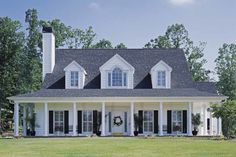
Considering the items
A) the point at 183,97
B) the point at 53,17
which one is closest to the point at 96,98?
the point at 183,97

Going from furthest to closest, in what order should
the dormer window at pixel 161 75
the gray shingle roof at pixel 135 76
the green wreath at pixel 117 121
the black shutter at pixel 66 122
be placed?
the dormer window at pixel 161 75
the green wreath at pixel 117 121
the black shutter at pixel 66 122
the gray shingle roof at pixel 135 76

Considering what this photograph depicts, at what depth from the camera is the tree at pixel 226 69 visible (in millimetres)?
63897

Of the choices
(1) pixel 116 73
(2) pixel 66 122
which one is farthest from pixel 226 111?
(2) pixel 66 122

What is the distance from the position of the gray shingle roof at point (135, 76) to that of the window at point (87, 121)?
5.66 ft

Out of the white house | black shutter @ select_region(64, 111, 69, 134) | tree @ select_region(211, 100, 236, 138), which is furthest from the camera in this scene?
black shutter @ select_region(64, 111, 69, 134)

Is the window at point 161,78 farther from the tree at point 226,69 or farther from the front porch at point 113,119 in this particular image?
the tree at point 226,69

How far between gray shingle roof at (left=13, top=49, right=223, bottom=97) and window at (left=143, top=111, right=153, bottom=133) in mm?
1711

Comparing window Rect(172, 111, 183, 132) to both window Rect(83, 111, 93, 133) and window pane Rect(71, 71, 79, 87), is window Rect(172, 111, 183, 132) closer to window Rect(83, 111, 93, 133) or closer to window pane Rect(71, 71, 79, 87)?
window Rect(83, 111, 93, 133)

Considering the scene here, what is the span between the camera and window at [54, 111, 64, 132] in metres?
41.1

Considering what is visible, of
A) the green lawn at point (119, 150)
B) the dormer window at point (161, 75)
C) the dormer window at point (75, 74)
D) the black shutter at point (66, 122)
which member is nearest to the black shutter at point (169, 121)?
the dormer window at point (161, 75)

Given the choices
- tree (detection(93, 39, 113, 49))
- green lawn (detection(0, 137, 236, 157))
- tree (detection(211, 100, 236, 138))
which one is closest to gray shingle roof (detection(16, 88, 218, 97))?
tree (detection(211, 100, 236, 138))

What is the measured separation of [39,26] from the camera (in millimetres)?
62688

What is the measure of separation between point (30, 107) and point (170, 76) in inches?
490

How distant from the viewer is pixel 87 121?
41.6 metres
